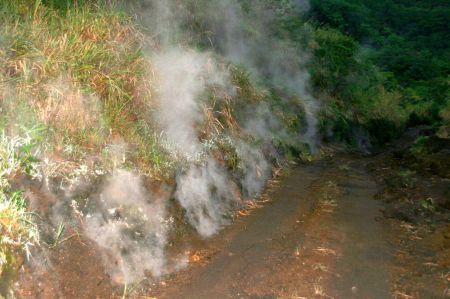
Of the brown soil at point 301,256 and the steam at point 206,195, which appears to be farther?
the steam at point 206,195

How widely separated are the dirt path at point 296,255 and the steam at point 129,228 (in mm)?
293

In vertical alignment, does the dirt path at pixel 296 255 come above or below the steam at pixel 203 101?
below

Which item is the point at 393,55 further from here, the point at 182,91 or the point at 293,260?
the point at 293,260

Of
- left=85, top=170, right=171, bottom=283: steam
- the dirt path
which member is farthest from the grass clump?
the dirt path

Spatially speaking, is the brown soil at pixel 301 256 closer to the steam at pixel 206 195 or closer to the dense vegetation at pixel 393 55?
the steam at pixel 206 195

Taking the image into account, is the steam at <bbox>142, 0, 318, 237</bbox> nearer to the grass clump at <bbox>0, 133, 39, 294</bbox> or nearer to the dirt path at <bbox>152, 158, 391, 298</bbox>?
the dirt path at <bbox>152, 158, 391, 298</bbox>

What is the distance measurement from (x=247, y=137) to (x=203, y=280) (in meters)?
3.73

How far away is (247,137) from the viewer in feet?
25.2

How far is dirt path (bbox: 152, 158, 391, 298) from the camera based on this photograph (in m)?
4.19

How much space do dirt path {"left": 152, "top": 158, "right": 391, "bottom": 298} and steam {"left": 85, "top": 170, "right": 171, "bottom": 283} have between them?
293 mm

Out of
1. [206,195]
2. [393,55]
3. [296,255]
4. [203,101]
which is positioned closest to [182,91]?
[203,101]

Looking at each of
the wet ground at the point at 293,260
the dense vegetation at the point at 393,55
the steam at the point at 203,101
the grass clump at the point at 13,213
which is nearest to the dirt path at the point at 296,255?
the wet ground at the point at 293,260

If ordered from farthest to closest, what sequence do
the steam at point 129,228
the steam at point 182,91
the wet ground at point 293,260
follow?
the steam at point 182,91, the steam at point 129,228, the wet ground at point 293,260

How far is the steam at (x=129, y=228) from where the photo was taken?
407cm
